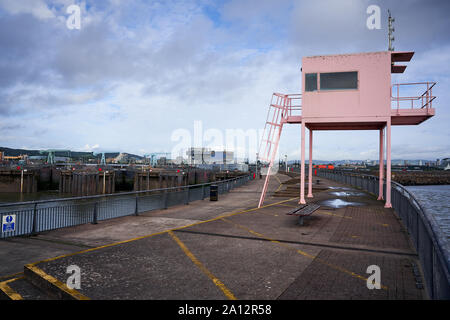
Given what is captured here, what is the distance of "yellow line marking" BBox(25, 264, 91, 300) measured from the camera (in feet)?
15.8

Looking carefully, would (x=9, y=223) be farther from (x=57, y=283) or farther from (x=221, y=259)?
(x=221, y=259)

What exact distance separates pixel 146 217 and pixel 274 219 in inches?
218

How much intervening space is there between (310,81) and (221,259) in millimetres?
12154

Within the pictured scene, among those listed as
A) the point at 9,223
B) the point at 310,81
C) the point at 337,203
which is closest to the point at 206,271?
the point at 9,223

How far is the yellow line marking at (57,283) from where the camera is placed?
480 cm

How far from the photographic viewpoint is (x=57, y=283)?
16.9 feet

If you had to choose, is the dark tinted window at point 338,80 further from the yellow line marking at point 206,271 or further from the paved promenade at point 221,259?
the yellow line marking at point 206,271

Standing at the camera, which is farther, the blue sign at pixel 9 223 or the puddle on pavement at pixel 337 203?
the puddle on pavement at pixel 337 203

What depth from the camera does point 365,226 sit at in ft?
34.2

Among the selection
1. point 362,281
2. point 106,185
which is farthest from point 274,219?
point 106,185

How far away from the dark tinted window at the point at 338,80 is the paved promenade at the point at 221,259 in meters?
7.23

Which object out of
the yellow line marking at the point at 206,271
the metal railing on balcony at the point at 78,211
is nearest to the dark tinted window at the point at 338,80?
the metal railing on balcony at the point at 78,211
